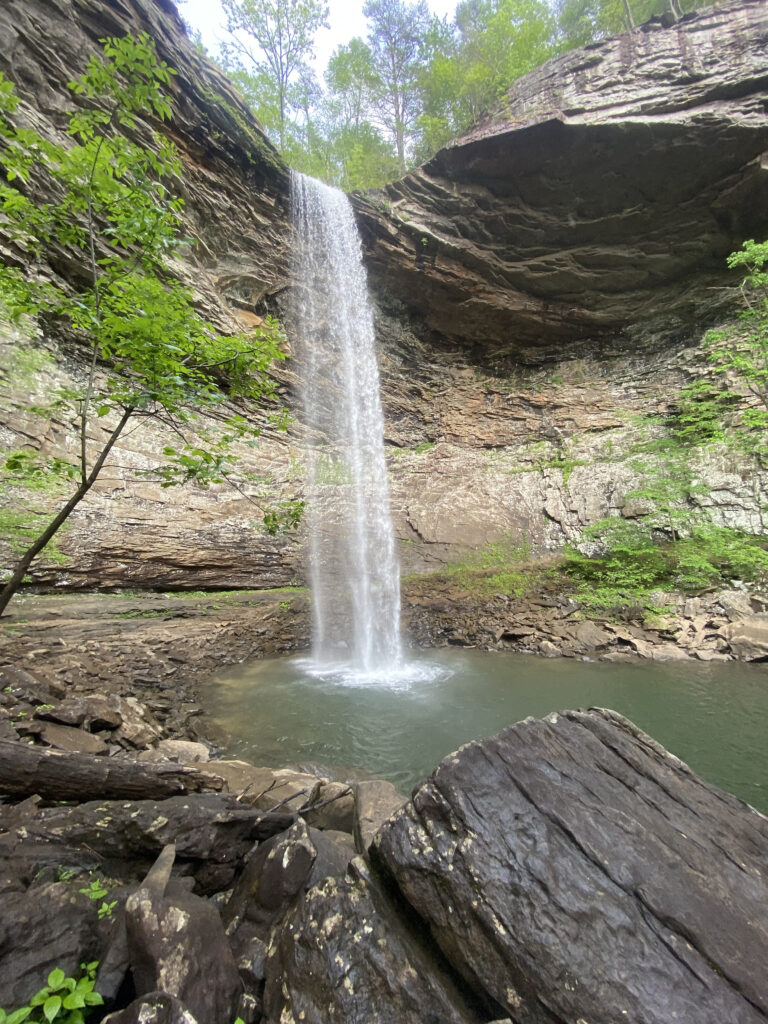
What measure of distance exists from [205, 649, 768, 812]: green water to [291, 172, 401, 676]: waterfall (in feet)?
11.2

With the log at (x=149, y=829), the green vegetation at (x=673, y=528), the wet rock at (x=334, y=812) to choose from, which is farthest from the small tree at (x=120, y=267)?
the green vegetation at (x=673, y=528)

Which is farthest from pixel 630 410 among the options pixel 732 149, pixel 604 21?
pixel 604 21

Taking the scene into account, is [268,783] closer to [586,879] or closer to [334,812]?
[334,812]

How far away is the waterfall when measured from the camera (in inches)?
481

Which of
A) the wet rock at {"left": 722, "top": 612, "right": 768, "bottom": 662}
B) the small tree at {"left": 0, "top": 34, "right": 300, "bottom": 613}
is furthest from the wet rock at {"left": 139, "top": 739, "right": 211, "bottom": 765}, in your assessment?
the wet rock at {"left": 722, "top": 612, "right": 768, "bottom": 662}

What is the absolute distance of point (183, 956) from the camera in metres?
1.40

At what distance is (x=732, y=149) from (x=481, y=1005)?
65.2ft

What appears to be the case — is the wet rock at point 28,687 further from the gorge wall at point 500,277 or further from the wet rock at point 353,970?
the gorge wall at point 500,277

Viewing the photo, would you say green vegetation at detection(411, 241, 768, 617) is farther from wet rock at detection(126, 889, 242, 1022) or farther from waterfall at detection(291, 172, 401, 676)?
wet rock at detection(126, 889, 242, 1022)

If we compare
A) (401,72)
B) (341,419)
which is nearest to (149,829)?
(341,419)

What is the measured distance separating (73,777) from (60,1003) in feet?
4.82

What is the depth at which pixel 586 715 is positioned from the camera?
2.39 m

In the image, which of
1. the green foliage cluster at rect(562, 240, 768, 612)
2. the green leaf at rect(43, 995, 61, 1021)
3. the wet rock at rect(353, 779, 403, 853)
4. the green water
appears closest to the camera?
the green leaf at rect(43, 995, 61, 1021)

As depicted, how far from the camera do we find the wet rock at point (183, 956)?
4.33 feet
